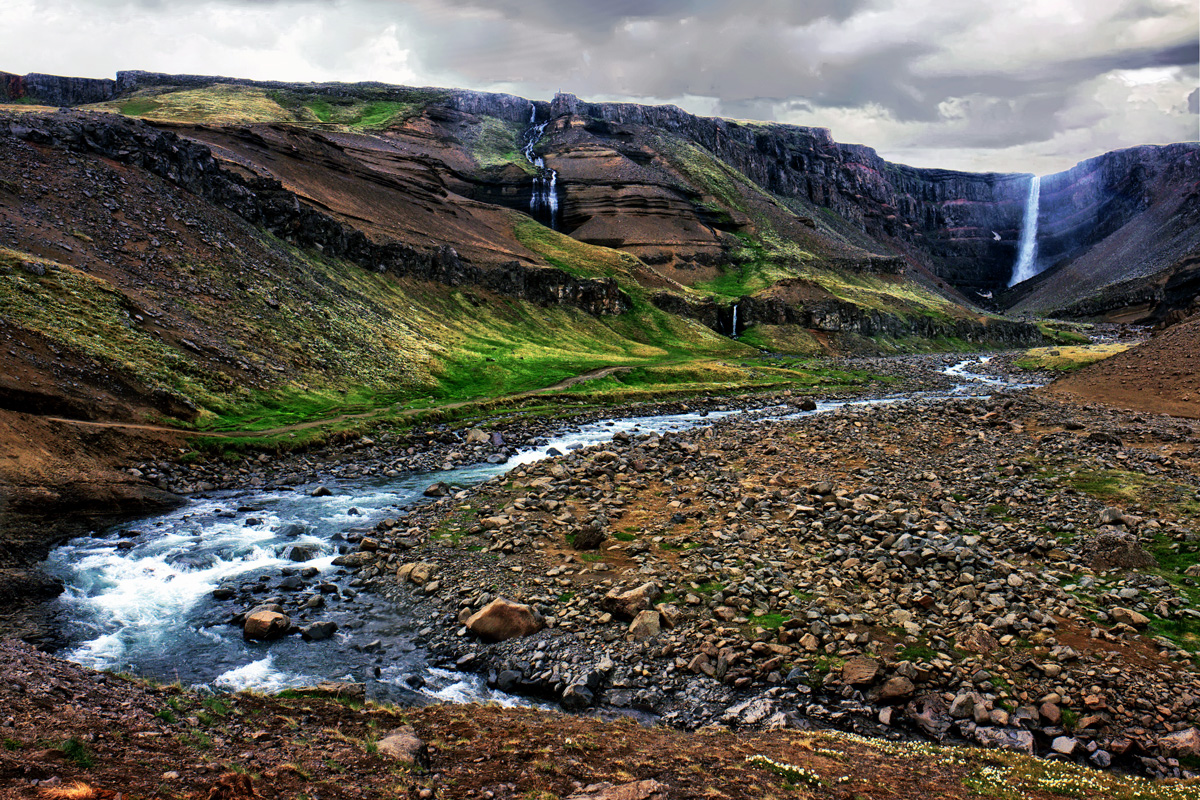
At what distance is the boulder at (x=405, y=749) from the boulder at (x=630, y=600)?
26.2 ft

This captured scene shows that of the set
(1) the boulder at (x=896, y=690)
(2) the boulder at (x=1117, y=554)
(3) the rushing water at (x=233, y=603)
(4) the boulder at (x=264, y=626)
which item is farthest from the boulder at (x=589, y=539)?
(2) the boulder at (x=1117, y=554)

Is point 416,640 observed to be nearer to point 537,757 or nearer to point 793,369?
point 537,757

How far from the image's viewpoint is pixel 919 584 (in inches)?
775

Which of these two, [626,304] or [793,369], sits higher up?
[626,304]

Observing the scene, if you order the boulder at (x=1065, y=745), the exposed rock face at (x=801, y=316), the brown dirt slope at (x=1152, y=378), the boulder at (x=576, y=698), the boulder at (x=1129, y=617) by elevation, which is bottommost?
the boulder at (x=576, y=698)

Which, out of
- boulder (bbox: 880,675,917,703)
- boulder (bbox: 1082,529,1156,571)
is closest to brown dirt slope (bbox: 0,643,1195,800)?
boulder (bbox: 880,675,917,703)

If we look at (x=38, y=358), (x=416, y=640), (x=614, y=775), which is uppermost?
(x=38, y=358)

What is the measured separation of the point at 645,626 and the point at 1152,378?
5897 cm

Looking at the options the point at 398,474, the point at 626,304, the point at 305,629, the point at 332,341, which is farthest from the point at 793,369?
the point at 305,629

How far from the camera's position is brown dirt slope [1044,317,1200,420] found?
2015 inches

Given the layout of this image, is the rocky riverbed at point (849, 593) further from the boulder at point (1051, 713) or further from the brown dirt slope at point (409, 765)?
the brown dirt slope at point (409, 765)

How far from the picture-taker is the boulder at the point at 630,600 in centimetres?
1959

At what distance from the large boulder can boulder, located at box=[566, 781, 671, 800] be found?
816 cm

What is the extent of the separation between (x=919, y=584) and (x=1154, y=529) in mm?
10243
